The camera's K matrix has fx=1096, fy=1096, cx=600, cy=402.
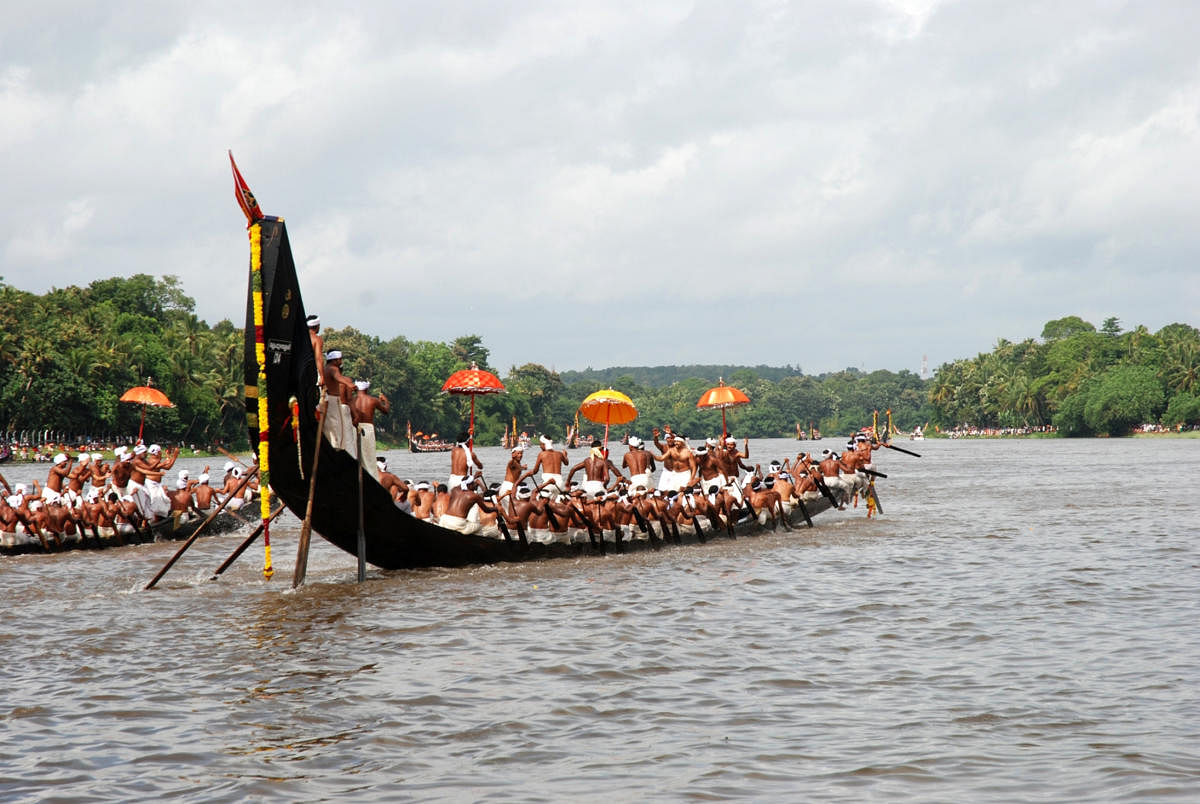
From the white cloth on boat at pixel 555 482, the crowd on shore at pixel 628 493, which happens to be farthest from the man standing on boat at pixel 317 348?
the white cloth on boat at pixel 555 482

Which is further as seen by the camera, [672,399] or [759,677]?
[672,399]

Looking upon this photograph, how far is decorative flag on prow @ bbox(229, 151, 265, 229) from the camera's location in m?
11.5

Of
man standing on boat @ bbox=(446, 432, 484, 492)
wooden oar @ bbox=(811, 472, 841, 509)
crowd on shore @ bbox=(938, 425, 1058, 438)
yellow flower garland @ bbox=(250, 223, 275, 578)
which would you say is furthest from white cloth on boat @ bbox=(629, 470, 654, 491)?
crowd on shore @ bbox=(938, 425, 1058, 438)

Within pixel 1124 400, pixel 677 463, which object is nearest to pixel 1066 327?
pixel 1124 400

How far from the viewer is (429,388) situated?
365ft

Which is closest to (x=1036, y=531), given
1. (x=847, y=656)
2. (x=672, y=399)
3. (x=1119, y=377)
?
(x=847, y=656)

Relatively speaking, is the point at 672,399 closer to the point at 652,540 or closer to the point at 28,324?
the point at 28,324

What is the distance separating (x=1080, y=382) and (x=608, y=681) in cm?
10853

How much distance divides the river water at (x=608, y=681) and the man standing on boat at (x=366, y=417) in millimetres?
1745

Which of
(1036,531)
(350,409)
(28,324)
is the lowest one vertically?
(1036,531)

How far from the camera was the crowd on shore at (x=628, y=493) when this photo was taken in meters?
16.6

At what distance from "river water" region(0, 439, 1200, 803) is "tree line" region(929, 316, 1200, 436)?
291 ft

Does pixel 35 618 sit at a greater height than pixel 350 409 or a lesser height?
lesser

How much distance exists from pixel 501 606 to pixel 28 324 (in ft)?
204
